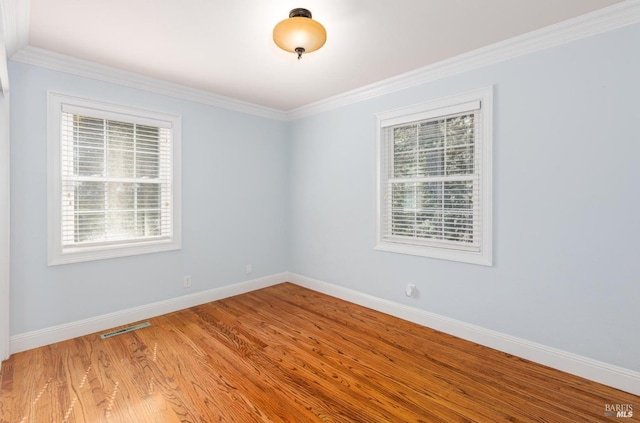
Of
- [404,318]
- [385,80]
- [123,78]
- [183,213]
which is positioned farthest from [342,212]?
[123,78]

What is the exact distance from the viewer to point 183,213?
363 cm

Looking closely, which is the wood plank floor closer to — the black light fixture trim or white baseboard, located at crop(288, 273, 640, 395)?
white baseboard, located at crop(288, 273, 640, 395)

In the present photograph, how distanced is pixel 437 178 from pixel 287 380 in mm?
2303

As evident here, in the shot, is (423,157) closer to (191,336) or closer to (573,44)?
(573,44)

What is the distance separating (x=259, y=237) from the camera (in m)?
4.42

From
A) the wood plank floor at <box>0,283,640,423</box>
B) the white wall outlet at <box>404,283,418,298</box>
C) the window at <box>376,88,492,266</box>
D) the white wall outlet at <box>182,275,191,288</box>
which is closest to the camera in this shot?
the wood plank floor at <box>0,283,640,423</box>

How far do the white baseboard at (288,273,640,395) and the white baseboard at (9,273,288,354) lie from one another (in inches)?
62.9

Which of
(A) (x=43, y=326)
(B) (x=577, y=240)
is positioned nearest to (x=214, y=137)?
(A) (x=43, y=326)

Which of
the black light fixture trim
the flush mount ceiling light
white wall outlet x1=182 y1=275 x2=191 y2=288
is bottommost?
white wall outlet x1=182 y1=275 x2=191 y2=288

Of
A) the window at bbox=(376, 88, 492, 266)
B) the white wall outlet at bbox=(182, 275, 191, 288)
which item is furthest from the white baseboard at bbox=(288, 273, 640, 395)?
the white wall outlet at bbox=(182, 275, 191, 288)

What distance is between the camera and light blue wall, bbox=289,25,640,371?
2.12 m

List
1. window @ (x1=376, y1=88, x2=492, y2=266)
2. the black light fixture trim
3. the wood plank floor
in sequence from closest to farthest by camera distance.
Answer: the wood plank floor < the black light fixture trim < window @ (x1=376, y1=88, x2=492, y2=266)

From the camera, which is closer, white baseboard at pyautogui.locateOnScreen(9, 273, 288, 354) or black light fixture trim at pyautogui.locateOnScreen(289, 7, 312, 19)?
black light fixture trim at pyautogui.locateOnScreen(289, 7, 312, 19)

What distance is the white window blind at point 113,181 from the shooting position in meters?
2.90
